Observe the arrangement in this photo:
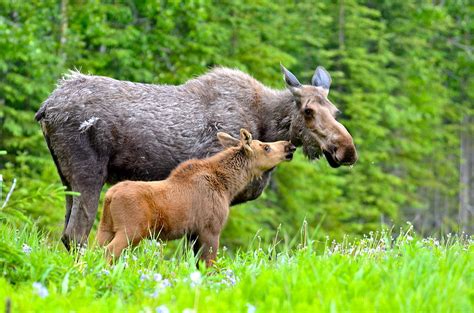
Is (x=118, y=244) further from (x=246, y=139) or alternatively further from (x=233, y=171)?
(x=246, y=139)

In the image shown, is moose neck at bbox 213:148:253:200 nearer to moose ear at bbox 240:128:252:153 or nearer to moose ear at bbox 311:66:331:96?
moose ear at bbox 240:128:252:153

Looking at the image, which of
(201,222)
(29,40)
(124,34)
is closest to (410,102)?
(124,34)

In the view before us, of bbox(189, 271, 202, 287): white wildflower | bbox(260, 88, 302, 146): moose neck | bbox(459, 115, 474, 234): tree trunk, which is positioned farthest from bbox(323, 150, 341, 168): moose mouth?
bbox(459, 115, 474, 234): tree trunk

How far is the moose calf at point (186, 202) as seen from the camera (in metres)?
7.61

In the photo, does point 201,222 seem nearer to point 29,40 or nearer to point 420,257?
point 420,257

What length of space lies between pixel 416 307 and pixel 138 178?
16.2 feet

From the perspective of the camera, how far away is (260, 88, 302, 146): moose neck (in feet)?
33.3

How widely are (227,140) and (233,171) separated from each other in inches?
22.8

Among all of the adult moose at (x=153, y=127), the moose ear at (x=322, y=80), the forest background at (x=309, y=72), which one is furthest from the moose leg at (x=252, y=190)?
the forest background at (x=309, y=72)

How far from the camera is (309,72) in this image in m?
29.7

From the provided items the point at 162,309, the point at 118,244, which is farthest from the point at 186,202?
the point at 162,309

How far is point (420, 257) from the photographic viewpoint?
A: 599 centimetres

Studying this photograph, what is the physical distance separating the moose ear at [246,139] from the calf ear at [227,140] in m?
0.09

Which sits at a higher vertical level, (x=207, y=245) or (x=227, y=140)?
(x=227, y=140)
